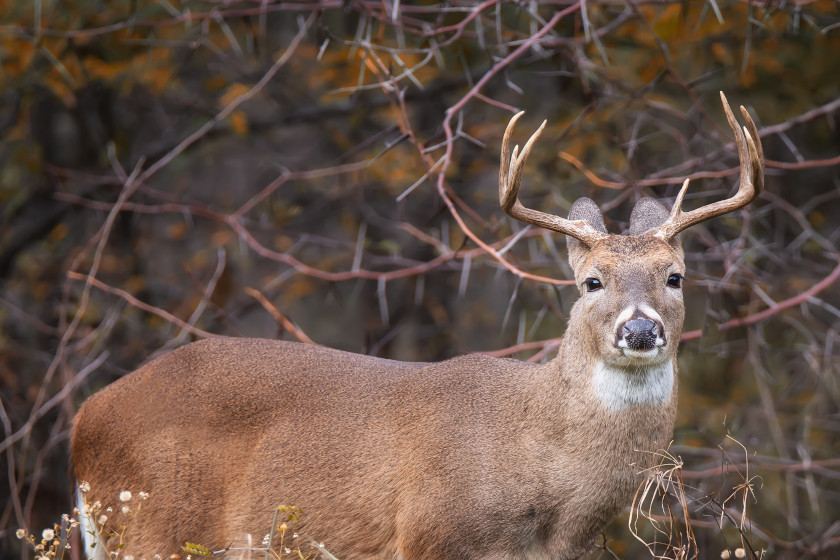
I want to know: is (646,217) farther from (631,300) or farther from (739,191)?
(631,300)

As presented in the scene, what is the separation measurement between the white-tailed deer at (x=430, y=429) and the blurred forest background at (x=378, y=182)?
163 centimetres

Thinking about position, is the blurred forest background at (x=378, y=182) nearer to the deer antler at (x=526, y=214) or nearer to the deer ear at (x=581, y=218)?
the deer ear at (x=581, y=218)

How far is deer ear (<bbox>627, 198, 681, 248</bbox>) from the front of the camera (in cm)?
432

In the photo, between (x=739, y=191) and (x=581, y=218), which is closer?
(x=739, y=191)

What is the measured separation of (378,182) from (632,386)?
4.20 meters

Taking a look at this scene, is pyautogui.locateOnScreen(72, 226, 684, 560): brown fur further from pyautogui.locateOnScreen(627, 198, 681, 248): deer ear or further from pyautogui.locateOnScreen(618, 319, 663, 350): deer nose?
pyautogui.locateOnScreen(627, 198, 681, 248): deer ear

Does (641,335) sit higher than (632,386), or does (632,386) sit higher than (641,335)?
(641,335)

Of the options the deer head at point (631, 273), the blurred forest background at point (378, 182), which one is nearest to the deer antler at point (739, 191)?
the deer head at point (631, 273)

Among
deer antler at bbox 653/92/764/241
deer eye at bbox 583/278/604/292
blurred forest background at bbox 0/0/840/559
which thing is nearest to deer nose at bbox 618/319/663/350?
deer eye at bbox 583/278/604/292

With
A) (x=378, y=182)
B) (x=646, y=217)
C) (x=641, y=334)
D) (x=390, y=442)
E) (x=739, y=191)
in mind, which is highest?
(x=739, y=191)

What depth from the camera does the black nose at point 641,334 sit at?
3.62 metres

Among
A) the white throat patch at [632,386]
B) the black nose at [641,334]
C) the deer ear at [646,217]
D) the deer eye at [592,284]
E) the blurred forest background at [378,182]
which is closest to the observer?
the black nose at [641,334]

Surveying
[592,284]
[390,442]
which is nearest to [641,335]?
[592,284]

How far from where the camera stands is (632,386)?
12.6 feet
